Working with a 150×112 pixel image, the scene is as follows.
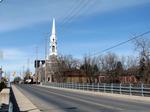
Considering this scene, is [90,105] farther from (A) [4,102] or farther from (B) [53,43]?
(B) [53,43]

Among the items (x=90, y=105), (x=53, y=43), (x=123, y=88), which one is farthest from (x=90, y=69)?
(x=90, y=105)

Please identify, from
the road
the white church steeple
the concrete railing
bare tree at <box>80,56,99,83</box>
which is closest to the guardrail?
the road

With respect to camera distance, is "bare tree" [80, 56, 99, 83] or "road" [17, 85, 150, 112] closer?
"road" [17, 85, 150, 112]

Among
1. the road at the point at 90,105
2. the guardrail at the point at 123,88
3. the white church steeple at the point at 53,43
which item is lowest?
the road at the point at 90,105

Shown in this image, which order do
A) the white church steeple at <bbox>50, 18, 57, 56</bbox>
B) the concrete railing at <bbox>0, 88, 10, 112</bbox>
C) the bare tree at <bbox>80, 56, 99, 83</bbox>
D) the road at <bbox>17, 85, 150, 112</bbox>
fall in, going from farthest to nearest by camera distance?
the white church steeple at <bbox>50, 18, 57, 56</bbox> < the bare tree at <bbox>80, 56, 99, 83</bbox> < the road at <bbox>17, 85, 150, 112</bbox> < the concrete railing at <bbox>0, 88, 10, 112</bbox>

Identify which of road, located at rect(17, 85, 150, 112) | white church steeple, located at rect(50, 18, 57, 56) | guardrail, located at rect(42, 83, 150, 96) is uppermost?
white church steeple, located at rect(50, 18, 57, 56)

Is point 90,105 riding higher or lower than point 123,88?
lower

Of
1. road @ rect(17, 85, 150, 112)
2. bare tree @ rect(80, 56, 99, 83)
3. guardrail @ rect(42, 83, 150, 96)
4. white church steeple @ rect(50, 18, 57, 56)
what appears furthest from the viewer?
white church steeple @ rect(50, 18, 57, 56)

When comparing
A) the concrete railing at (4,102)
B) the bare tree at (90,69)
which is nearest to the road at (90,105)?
the concrete railing at (4,102)

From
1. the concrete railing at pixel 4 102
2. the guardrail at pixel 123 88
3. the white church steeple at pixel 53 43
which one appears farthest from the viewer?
the white church steeple at pixel 53 43

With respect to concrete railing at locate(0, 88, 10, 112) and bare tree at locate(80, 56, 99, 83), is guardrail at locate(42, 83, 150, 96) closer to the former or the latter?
concrete railing at locate(0, 88, 10, 112)

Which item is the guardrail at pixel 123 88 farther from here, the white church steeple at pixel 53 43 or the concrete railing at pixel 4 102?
the white church steeple at pixel 53 43

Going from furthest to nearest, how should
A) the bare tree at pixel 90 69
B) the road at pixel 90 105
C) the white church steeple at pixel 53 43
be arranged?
the white church steeple at pixel 53 43
the bare tree at pixel 90 69
the road at pixel 90 105

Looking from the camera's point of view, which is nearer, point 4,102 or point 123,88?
point 4,102
